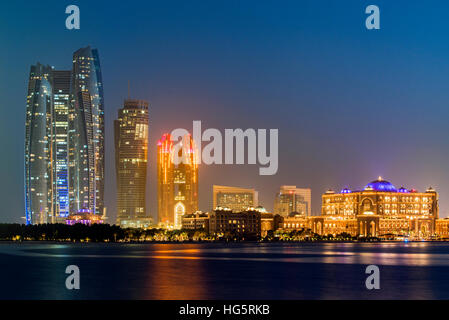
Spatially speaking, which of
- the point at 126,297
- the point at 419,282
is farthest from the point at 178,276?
the point at 419,282

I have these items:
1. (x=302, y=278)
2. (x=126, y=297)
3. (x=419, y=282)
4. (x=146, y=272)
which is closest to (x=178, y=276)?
(x=146, y=272)

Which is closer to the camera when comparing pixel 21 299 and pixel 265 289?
pixel 21 299

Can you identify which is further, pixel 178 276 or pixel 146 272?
pixel 146 272

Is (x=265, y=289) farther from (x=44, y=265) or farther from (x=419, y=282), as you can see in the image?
(x=44, y=265)
